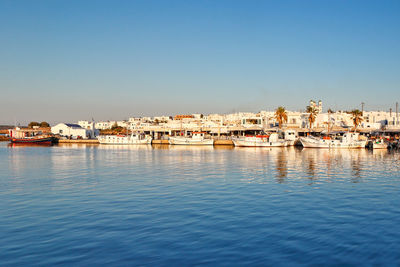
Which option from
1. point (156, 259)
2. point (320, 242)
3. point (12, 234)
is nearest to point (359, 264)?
point (320, 242)

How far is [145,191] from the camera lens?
23641 millimetres

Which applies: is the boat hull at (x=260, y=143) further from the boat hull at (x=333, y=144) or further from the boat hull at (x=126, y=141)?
the boat hull at (x=126, y=141)

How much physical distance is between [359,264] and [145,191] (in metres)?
15.5

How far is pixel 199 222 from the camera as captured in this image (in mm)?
15773

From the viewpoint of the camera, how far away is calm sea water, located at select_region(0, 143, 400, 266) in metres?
11.6

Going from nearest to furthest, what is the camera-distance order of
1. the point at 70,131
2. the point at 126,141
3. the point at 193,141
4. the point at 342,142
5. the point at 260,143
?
the point at 342,142, the point at 260,143, the point at 193,141, the point at 126,141, the point at 70,131

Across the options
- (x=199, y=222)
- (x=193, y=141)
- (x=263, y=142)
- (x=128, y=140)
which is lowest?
(x=199, y=222)

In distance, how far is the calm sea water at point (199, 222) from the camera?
11.6 metres

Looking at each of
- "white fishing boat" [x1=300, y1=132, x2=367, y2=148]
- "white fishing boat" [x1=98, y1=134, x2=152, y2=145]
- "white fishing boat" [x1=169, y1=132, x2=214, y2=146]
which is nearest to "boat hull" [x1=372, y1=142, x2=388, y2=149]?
"white fishing boat" [x1=300, y1=132, x2=367, y2=148]

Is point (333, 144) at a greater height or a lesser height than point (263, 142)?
lesser

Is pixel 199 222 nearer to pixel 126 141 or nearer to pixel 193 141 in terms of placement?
pixel 193 141

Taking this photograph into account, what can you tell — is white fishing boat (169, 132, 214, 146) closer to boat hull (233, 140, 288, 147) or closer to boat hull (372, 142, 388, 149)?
boat hull (233, 140, 288, 147)

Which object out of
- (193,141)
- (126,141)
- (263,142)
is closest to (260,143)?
(263,142)

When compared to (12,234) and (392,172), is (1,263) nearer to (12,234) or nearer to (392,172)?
(12,234)
